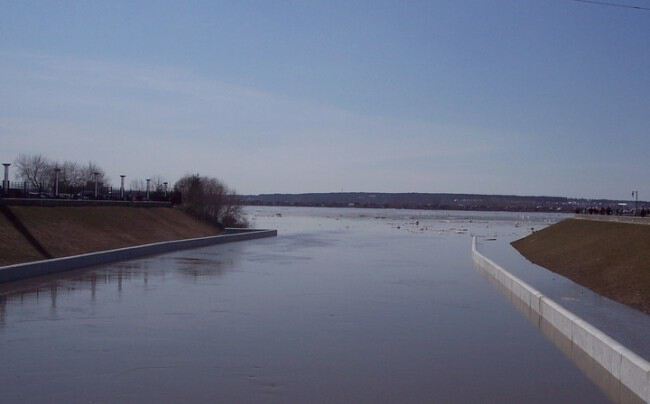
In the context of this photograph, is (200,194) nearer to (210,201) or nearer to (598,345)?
(210,201)

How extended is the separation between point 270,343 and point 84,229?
2350cm

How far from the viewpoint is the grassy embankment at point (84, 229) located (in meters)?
26.9

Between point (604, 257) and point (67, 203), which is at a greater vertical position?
point (67, 203)

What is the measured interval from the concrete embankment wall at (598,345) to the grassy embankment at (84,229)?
651 inches

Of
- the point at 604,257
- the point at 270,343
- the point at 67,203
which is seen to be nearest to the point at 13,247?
the point at 67,203

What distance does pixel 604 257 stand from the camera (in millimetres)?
29109

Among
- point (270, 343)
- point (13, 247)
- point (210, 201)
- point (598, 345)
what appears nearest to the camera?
point (598, 345)

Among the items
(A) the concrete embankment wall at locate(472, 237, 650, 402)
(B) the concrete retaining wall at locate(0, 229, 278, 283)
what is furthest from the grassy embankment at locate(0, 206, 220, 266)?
(A) the concrete embankment wall at locate(472, 237, 650, 402)

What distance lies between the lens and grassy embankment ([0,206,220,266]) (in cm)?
2686

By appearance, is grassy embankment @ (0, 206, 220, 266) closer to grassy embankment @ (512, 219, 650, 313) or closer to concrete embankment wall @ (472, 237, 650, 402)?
concrete embankment wall @ (472, 237, 650, 402)

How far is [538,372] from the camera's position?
39.7 feet

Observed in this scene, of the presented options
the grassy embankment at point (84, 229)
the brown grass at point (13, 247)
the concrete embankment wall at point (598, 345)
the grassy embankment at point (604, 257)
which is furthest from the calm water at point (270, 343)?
the grassy embankment at point (604, 257)

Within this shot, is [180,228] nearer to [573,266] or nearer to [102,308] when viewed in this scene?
[573,266]

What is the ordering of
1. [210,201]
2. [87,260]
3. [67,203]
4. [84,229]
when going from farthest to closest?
[210,201], [67,203], [84,229], [87,260]
